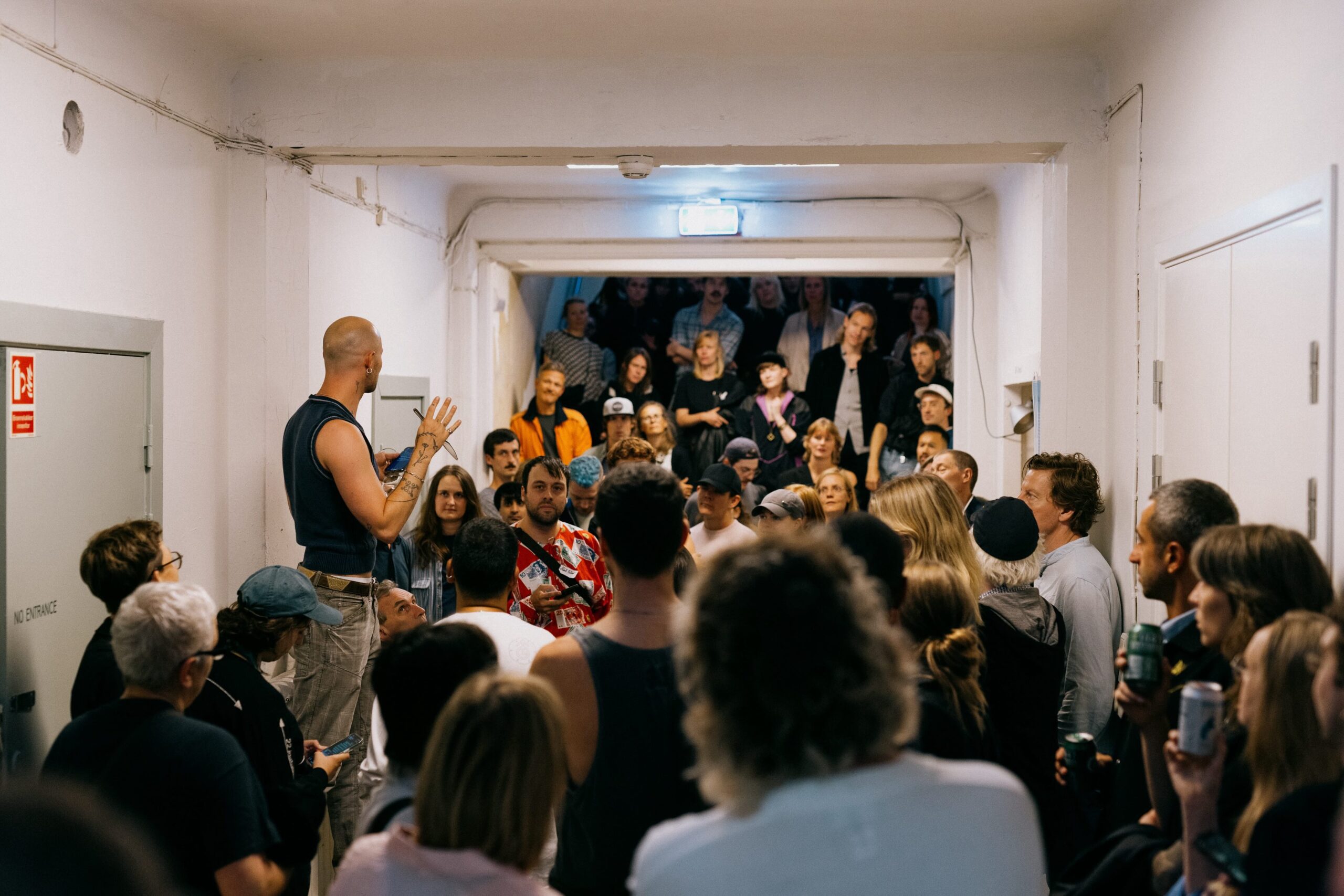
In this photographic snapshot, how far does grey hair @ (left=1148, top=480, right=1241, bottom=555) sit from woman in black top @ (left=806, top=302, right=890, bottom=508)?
602 cm

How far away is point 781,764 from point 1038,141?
3858 millimetres

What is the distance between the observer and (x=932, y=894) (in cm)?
120

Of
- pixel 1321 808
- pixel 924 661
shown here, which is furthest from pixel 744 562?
pixel 924 661

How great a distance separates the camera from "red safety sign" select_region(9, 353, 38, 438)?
3.17 meters

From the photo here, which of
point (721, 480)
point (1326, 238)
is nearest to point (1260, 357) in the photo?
point (1326, 238)

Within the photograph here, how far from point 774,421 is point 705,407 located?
567 millimetres

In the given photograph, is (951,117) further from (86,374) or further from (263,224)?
(86,374)

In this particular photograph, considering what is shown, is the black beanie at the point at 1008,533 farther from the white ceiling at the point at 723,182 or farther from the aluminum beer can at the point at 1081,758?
the white ceiling at the point at 723,182

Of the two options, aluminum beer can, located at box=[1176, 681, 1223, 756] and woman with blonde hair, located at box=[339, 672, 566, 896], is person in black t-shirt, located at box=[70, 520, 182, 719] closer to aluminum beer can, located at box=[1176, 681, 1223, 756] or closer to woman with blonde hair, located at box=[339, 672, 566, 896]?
woman with blonde hair, located at box=[339, 672, 566, 896]

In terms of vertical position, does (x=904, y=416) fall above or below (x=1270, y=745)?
above

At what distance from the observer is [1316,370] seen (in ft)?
8.36

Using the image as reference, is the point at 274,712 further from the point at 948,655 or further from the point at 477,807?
the point at 948,655

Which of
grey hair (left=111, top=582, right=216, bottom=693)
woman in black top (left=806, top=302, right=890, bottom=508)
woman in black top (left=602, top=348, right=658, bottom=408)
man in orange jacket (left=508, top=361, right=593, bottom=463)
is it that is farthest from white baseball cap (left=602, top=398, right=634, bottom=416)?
grey hair (left=111, top=582, right=216, bottom=693)

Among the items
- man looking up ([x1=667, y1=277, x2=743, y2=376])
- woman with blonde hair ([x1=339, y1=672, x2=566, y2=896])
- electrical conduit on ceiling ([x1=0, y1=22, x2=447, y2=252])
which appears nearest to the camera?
woman with blonde hair ([x1=339, y1=672, x2=566, y2=896])
